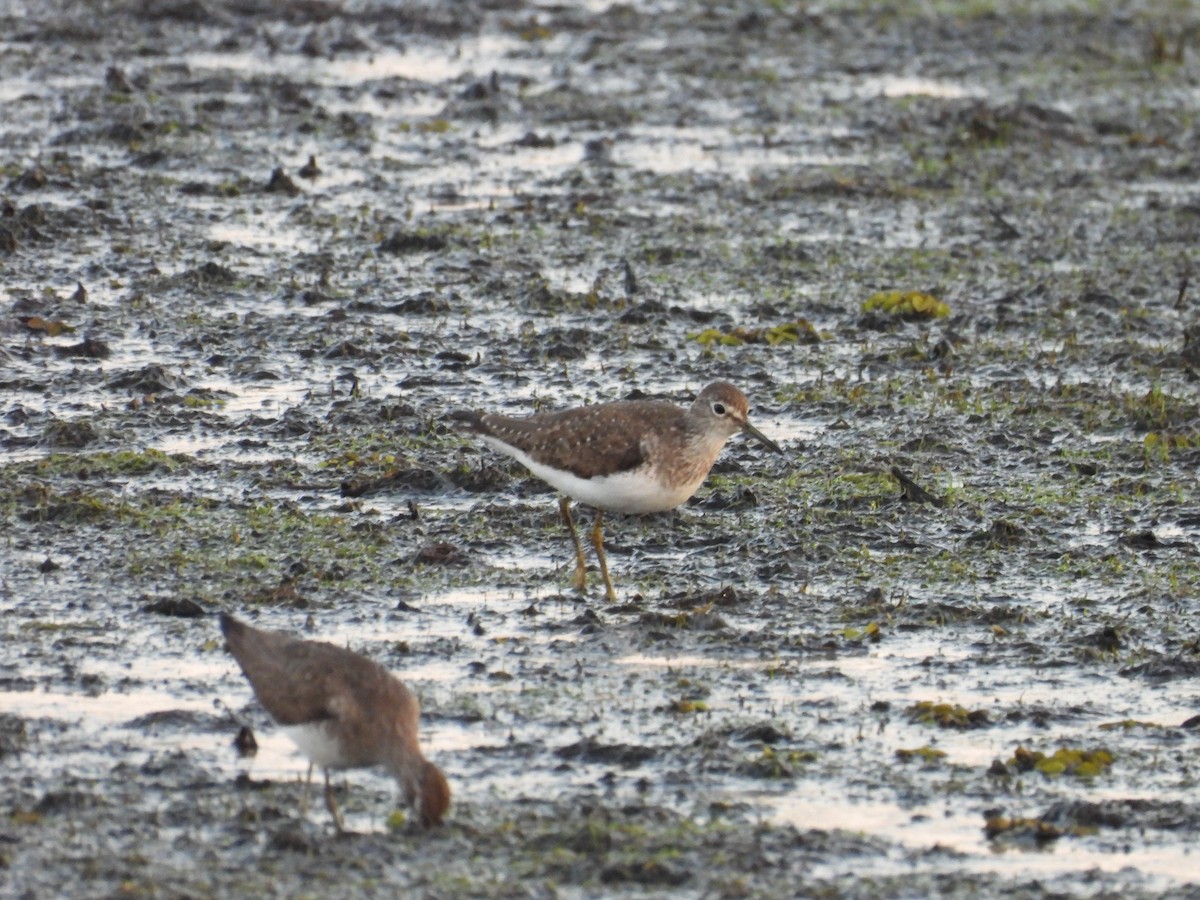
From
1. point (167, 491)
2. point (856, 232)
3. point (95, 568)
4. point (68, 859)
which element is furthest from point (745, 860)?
point (856, 232)

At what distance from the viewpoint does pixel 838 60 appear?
2384 cm

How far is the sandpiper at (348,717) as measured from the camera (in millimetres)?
7023

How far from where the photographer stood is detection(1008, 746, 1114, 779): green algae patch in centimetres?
786

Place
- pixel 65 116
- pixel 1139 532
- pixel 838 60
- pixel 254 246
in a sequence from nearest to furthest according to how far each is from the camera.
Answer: pixel 1139 532, pixel 254 246, pixel 65 116, pixel 838 60

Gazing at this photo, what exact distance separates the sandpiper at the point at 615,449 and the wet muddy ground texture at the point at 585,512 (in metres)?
0.41

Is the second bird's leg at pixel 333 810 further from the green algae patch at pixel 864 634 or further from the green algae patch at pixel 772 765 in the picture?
the green algae patch at pixel 864 634

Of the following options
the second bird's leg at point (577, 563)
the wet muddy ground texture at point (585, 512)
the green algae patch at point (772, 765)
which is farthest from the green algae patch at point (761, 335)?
the green algae patch at point (772, 765)

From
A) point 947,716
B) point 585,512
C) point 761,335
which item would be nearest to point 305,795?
point 947,716

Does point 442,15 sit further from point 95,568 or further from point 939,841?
point 939,841

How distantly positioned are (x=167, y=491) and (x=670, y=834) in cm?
433

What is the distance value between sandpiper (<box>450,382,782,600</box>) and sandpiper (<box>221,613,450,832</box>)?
241 centimetres

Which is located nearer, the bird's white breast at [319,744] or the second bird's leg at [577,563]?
the bird's white breast at [319,744]

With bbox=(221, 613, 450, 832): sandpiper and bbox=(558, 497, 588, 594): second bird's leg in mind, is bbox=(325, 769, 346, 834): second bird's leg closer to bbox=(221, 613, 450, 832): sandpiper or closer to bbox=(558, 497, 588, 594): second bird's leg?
bbox=(221, 613, 450, 832): sandpiper

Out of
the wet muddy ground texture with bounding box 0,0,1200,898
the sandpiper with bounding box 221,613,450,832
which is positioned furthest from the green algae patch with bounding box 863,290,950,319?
the sandpiper with bounding box 221,613,450,832
